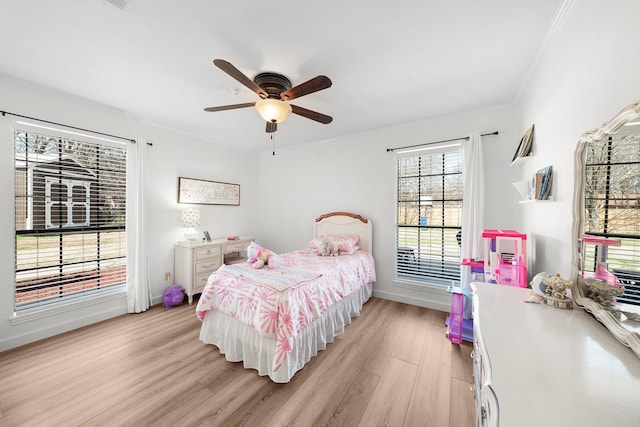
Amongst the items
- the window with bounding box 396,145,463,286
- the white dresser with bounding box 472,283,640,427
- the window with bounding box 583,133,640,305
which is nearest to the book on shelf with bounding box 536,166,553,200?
the window with bounding box 583,133,640,305

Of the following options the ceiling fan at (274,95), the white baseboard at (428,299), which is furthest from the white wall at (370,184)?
the ceiling fan at (274,95)

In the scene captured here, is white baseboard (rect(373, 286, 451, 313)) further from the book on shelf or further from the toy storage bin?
the book on shelf

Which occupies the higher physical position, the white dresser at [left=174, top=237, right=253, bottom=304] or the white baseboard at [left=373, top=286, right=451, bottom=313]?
the white dresser at [left=174, top=237, right=253, bottom=304]

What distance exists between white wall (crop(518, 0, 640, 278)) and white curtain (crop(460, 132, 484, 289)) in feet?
2.27

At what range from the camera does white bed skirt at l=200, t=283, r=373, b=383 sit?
1906 mm

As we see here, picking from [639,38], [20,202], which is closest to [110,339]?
[20,202]

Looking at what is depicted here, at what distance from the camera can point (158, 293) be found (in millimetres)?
3379

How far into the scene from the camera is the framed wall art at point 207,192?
3.65 metres

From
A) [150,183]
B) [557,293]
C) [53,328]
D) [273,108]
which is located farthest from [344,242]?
[53,328]

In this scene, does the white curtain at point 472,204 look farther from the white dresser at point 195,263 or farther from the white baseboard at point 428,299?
the white dresser at point 195,263

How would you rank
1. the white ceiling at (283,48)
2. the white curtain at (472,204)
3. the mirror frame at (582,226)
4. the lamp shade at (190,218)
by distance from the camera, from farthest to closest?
the lamp shade at (190,218), the white curtain at (472,204), the white ceiling at (283,48), the mirror frame at (582,226)

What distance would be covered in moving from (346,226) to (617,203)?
9.90ft

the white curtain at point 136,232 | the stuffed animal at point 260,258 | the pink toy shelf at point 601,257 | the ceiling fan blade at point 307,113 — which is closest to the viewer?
the pink toy shelf at point 601,257

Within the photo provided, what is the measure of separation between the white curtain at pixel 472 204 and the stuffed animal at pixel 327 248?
1.62 m
